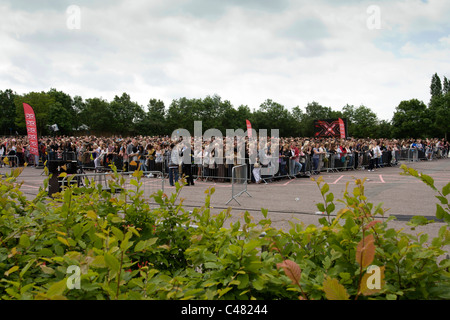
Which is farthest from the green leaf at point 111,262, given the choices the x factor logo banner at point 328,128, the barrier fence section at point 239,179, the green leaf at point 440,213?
the x factor logo banner at point 328,128

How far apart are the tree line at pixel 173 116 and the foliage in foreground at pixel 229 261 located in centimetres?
10223

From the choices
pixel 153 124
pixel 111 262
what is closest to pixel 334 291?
pixel 111 262

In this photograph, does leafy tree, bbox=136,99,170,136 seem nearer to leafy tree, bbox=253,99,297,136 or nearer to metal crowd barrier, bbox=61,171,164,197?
leafy tree, bbox=253,99,297,136

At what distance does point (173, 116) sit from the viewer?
377 ft

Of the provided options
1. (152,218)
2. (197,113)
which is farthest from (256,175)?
(197,113)

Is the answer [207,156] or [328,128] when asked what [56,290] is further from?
[328,128]

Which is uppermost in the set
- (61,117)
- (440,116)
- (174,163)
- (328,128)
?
(61,117)

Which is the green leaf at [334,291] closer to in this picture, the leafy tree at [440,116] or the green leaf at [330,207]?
the green leaf at [330,207]

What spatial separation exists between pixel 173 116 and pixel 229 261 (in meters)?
116

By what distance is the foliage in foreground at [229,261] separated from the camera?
1466mm

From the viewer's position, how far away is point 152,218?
2.59m

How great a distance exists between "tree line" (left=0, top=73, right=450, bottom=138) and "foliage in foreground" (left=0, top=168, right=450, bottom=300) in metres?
102

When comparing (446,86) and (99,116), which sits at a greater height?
(446,86)

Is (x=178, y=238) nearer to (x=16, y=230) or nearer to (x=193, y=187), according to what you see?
(x=16, y=230)
